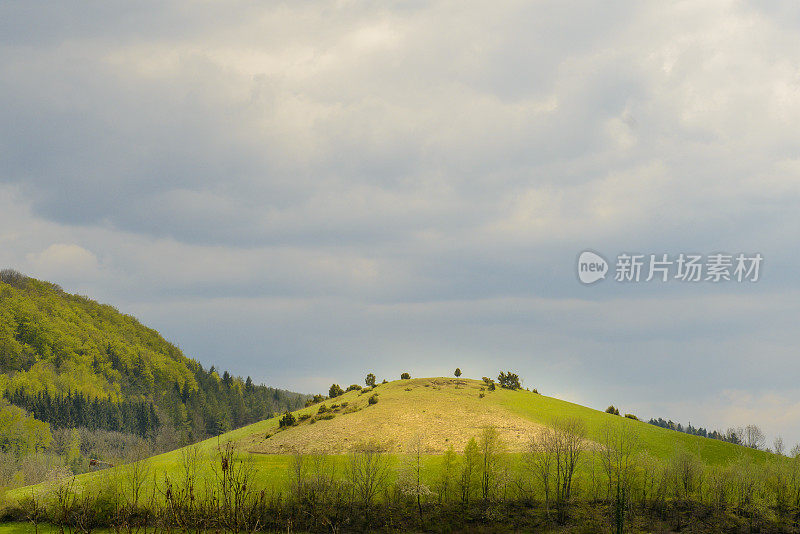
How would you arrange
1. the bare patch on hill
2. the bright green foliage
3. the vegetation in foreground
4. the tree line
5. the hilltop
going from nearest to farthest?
1. the vegetation in foreground
2. the tree line
3. the bare patch on hill
4. the hilltop
5. the bright green foliage

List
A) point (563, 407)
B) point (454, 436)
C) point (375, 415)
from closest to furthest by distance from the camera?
1. point (454, 436)
2. point (375, 415)
3. point (563, 407)

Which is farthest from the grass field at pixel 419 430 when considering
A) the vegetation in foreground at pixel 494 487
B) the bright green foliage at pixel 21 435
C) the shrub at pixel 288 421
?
the bright green foliage at pixel 21 435

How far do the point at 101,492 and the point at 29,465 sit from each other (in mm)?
80132

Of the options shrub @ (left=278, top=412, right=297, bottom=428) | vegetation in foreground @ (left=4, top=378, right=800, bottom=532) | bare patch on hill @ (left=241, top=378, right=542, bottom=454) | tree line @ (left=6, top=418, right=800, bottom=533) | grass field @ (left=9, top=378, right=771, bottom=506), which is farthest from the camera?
shrub @ (left=278, top=412, right=297, bottom=428)

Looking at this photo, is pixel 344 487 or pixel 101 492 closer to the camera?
pixel 101 492

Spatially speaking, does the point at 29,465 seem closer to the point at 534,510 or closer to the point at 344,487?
the point at 344,487

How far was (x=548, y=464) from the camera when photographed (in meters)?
83.9

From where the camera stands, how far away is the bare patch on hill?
97.8 metres

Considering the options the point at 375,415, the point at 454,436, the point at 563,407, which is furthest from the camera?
the point at 563,407

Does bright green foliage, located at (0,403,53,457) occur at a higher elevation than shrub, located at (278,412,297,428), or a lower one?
lower

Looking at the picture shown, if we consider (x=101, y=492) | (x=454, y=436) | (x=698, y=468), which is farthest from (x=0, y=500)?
(x=698, y=468)

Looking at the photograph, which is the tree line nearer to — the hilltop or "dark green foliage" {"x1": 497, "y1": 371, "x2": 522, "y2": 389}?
the hilltop

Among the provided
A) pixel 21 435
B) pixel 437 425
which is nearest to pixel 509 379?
pixel 437 425

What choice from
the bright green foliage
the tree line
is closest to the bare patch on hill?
the tree line
